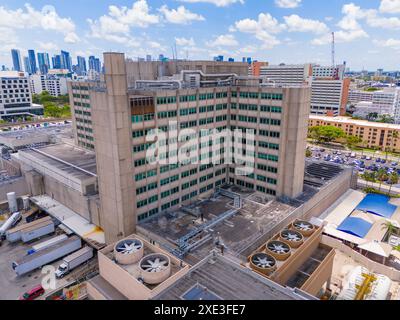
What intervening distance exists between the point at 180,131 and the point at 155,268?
94.6 feet

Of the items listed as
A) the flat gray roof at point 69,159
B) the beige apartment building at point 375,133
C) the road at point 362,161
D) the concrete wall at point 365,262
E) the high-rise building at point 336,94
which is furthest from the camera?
the high-rise building at point 336,94

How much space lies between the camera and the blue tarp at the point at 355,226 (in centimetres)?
6556

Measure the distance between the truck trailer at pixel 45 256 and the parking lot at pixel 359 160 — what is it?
88.8m

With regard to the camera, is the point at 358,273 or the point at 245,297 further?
the point at 358,273

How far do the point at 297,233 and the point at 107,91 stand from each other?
41726 millimetres

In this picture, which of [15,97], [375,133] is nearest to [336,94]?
[375,133]

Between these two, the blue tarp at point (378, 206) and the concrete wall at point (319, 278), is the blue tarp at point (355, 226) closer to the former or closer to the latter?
the blue tarp at point (378, 206)

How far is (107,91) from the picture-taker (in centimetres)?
4884

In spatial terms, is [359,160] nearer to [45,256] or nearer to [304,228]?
[304,228]

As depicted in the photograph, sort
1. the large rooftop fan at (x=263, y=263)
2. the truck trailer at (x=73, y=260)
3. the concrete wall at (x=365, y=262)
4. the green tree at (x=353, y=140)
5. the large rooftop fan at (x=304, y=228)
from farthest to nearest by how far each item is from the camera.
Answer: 1. the green tree at (x=353, y=140)
2. the truck trailer at (x=73, y=260)
3. the concrete wall at (x=365, y=262)
4. the large rooftop fan at (x=304, y=228)
5. the large rooftop fan at (x=263, y=263)

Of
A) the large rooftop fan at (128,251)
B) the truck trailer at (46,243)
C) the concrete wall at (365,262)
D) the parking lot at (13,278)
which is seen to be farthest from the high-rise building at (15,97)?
the concrete wall at (365,262)

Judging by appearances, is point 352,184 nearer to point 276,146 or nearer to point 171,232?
point 276,146

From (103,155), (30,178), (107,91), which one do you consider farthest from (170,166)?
(30,178)

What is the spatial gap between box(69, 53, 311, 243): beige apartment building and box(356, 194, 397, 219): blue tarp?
25.0 metres
